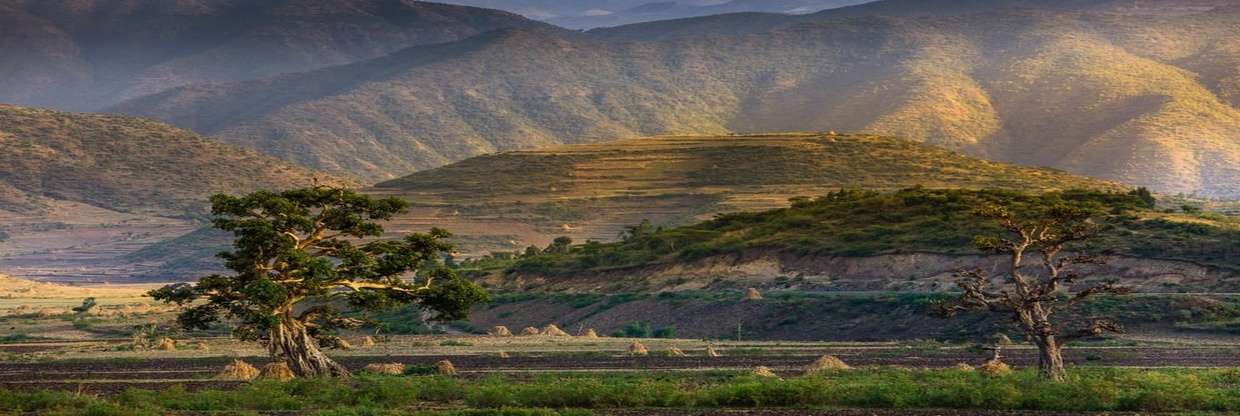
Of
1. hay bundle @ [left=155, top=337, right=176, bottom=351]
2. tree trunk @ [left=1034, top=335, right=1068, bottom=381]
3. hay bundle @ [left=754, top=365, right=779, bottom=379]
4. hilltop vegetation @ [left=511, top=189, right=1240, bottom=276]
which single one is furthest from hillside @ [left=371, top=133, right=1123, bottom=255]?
tree trunk @ [left=1034, top=335, right=1068, bottom=381]

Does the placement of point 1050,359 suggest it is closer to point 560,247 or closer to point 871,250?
point 871,250

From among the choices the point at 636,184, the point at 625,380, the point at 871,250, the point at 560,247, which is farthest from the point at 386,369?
the point at 636,184

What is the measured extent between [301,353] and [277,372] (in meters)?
1.35

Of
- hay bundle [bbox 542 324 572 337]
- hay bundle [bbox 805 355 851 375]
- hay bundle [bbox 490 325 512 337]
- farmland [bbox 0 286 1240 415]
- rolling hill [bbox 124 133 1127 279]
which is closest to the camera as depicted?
farmland [bbox 0 286 1240 415]

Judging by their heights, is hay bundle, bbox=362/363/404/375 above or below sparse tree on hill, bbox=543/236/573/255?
above

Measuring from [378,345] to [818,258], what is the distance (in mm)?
29827

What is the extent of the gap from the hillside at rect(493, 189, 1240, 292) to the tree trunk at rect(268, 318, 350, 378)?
3980cm

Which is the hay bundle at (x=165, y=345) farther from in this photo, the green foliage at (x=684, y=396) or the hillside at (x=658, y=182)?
the hillside at (x=658, y=182)

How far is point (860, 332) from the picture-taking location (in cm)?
6938

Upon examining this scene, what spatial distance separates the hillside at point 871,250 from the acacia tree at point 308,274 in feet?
124

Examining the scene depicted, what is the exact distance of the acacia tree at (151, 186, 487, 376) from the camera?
136 ft

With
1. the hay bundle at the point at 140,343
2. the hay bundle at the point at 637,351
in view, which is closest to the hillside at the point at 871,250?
the hay bundle at the point at 637,351

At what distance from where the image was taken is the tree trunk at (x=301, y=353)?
4150 centimetres

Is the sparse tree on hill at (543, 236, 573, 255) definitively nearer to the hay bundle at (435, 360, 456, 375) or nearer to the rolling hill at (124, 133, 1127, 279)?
the rolling hill at (124, 133, 1127, 279)
